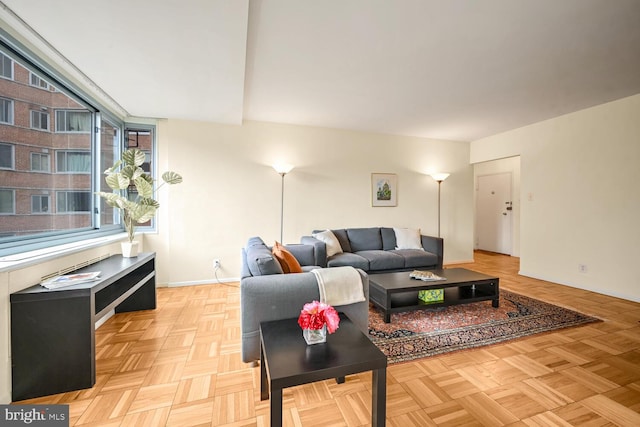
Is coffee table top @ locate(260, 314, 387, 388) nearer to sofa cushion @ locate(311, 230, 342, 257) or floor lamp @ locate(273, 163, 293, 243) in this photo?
sofa cushion @ locate(311, 230, 342, 257)

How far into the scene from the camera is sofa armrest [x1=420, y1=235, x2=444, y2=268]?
12.8 ft

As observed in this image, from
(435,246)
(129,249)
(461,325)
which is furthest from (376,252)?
(129,249)

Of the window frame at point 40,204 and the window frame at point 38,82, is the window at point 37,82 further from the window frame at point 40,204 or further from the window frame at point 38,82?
the window frame at point 40,204

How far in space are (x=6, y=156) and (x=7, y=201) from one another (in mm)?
297

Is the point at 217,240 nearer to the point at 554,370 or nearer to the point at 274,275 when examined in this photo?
the point at 274,275

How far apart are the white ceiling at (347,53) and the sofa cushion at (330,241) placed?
67.7 inches

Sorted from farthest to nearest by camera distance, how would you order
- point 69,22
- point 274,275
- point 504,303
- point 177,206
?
point 177,206, point 504,303, point 274,275, point 69,22

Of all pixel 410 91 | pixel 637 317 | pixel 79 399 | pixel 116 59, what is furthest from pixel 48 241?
pixel 637 317

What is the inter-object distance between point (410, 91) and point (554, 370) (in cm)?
278

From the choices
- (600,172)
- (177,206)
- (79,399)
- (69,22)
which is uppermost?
(69,22)

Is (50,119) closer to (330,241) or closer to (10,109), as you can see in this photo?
(10,109)

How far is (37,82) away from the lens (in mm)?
2068

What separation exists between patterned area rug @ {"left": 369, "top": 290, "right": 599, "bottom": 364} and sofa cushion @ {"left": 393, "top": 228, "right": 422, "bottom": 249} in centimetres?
134

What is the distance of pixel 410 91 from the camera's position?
9.84 ft
